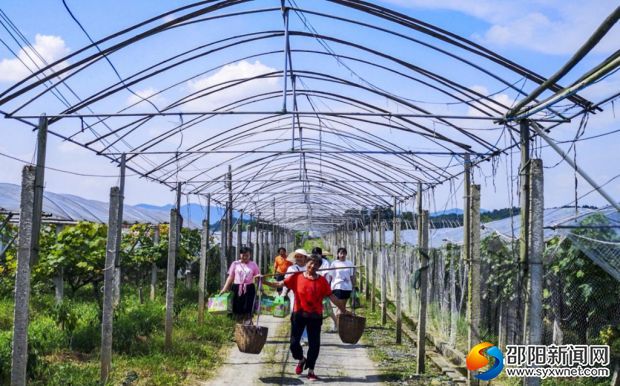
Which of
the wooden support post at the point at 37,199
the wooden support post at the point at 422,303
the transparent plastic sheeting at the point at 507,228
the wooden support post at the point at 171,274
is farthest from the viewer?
the wooden support post at the point at 171,274

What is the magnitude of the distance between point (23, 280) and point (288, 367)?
4.21m

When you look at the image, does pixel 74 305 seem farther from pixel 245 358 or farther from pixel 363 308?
pixel 363 308

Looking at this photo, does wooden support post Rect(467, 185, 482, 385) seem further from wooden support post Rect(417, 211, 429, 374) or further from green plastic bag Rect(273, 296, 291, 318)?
green plastic bag Rect(273, 296, 291, 318)

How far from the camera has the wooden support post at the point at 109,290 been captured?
7.16m

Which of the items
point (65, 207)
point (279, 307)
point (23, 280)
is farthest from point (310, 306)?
point (65, 207)

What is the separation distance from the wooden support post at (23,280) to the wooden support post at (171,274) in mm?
3657

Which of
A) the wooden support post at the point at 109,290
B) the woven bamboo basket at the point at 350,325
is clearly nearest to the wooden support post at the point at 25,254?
the wooden support post at the point at 109,290

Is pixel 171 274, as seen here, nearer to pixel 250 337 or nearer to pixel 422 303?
pixel 250 337

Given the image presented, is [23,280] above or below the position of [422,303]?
above

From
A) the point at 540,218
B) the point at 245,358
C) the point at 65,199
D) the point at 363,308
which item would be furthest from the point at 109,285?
the point at 65,199

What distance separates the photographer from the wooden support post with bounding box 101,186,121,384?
7156 millimetres

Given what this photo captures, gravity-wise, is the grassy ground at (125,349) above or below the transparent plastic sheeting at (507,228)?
below

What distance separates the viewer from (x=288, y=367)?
8859 mm

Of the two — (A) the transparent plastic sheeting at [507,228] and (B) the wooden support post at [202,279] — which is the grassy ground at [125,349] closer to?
(B) the wooden support post at [202,279]
